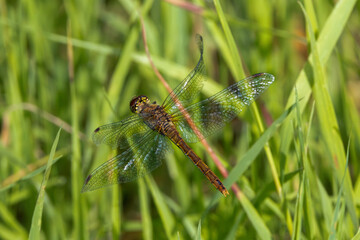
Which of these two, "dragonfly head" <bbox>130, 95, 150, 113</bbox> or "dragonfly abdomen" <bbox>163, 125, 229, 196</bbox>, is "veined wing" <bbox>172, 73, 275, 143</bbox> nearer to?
"dragonfly abdomen" <bbox>163, 125, 229, 196</bbox>

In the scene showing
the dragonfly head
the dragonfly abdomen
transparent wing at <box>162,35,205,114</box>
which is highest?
the dragonfly head

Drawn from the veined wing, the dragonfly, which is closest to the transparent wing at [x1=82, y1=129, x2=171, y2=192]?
the dragonfly


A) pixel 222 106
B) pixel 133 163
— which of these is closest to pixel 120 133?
pixel 133 163

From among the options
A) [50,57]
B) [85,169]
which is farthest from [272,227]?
[50,57]

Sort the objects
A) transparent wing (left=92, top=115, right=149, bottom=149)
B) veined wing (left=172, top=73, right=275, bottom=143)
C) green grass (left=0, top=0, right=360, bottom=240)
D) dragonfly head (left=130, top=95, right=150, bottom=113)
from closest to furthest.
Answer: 1. green grass (left=0, top=0, right=360, bottom=240)
2. veined wing (left=172, top=73, right=275, bottom=143)
3. transparent wing (left=92, top=115, right=149, bottom=149)
4. dragonfly head (left=130, top=95, right=150, bottom=113)

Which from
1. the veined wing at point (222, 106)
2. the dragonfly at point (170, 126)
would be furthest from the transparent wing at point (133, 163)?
the veined wing at point (222, 106)

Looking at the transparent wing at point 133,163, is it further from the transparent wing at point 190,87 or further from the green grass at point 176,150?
the transparent wing at point 190,87

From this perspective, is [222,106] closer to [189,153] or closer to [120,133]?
[189,153]

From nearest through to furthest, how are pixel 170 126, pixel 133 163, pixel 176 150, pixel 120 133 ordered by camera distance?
pixel 133 163, pixel 120 133, pixel 170 126, pixel 176 150
